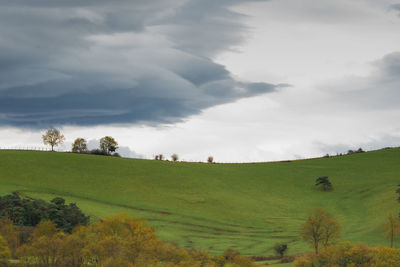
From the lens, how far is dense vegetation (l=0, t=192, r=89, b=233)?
97875 millimetres

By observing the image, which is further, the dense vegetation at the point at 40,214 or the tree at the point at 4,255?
the dense vegetation at the point at 40,214

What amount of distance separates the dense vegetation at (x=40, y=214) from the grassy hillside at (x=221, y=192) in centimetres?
902

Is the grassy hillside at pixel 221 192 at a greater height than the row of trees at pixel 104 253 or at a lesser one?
greater

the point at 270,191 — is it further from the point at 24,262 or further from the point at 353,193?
the point at 24,262

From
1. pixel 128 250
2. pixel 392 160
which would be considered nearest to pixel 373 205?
pixel 392 160

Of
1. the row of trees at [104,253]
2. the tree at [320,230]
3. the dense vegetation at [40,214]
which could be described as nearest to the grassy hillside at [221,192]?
the tree at [320,230]

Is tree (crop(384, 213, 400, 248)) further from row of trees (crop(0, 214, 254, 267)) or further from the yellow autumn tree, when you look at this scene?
the yellow autumn tree

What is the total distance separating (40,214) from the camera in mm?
98625

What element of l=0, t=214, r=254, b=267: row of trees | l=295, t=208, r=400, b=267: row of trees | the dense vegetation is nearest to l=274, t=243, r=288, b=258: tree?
l=295, t=208, r=400, b=267: row of trees

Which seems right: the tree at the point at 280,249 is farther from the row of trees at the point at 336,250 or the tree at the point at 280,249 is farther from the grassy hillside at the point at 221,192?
the row of trees at the point at 336,250

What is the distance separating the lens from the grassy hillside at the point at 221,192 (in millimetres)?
104312

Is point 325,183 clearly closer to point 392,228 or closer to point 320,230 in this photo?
point 392,228

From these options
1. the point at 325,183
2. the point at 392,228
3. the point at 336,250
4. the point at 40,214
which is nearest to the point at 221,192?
the point at 325,183

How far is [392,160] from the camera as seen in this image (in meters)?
174
